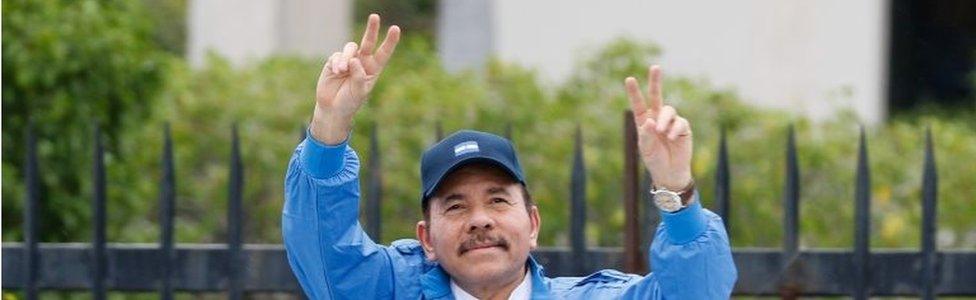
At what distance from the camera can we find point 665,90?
775cm

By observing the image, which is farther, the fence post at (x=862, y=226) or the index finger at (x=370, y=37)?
the fence post at (x=862, y=226)

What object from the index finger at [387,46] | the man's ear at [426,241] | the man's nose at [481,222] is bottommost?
the man's ear at [426,241]

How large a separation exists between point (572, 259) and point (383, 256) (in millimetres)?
1192

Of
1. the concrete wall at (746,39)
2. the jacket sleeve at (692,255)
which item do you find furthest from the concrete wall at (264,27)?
the jacket sleeve at (692,255)

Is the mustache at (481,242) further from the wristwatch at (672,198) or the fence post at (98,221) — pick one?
the fence post at (98,221)

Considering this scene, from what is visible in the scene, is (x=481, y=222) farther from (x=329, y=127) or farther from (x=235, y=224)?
(x=235, y=224)

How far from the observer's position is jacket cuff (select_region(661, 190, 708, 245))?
123 inches

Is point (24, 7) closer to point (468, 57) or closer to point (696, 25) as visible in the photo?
point (696, 25)

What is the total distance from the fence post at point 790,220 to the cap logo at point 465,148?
1.20 m

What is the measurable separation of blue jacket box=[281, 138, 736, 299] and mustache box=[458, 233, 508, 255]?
3.2 inches

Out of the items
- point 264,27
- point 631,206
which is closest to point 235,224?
point 631,206

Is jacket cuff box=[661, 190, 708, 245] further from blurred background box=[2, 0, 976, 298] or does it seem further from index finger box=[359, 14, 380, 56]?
blurred background box=[2, 0, 976, 298]

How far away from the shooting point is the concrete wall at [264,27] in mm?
12320

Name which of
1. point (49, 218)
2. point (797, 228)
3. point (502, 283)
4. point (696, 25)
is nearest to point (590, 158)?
point (49, 218)
